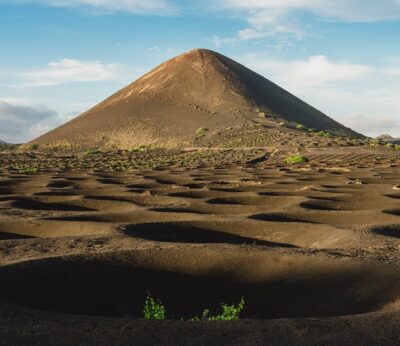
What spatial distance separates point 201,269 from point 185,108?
75.0m

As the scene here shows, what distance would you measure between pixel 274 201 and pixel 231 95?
7155cm

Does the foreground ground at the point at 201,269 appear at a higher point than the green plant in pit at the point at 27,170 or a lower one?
higher

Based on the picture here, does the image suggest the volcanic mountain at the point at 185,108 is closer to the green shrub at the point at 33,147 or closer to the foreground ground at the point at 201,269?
the green shrub at the point at 33,147

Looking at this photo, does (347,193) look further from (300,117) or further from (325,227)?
(300,117)

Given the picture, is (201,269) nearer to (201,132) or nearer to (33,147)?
(201,132)

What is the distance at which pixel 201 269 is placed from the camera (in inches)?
273

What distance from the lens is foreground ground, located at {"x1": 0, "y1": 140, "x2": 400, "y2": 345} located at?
4.35 m

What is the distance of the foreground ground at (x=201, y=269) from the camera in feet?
14.3

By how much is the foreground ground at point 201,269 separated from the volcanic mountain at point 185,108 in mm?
51966

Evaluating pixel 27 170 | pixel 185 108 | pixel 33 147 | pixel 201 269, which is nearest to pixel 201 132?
pixel 185 108

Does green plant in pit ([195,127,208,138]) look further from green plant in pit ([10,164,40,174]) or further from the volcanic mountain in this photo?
green plant in pit ([10,164,40,174])

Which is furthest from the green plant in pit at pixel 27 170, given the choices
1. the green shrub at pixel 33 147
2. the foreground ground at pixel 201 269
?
the green shrub at pixel 33 147

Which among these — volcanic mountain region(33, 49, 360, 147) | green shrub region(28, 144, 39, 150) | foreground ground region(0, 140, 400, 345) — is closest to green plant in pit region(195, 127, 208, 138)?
volcanic mountain region(33, 49, 360, 147)

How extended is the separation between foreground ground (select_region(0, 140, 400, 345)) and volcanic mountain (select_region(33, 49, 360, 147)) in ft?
170
